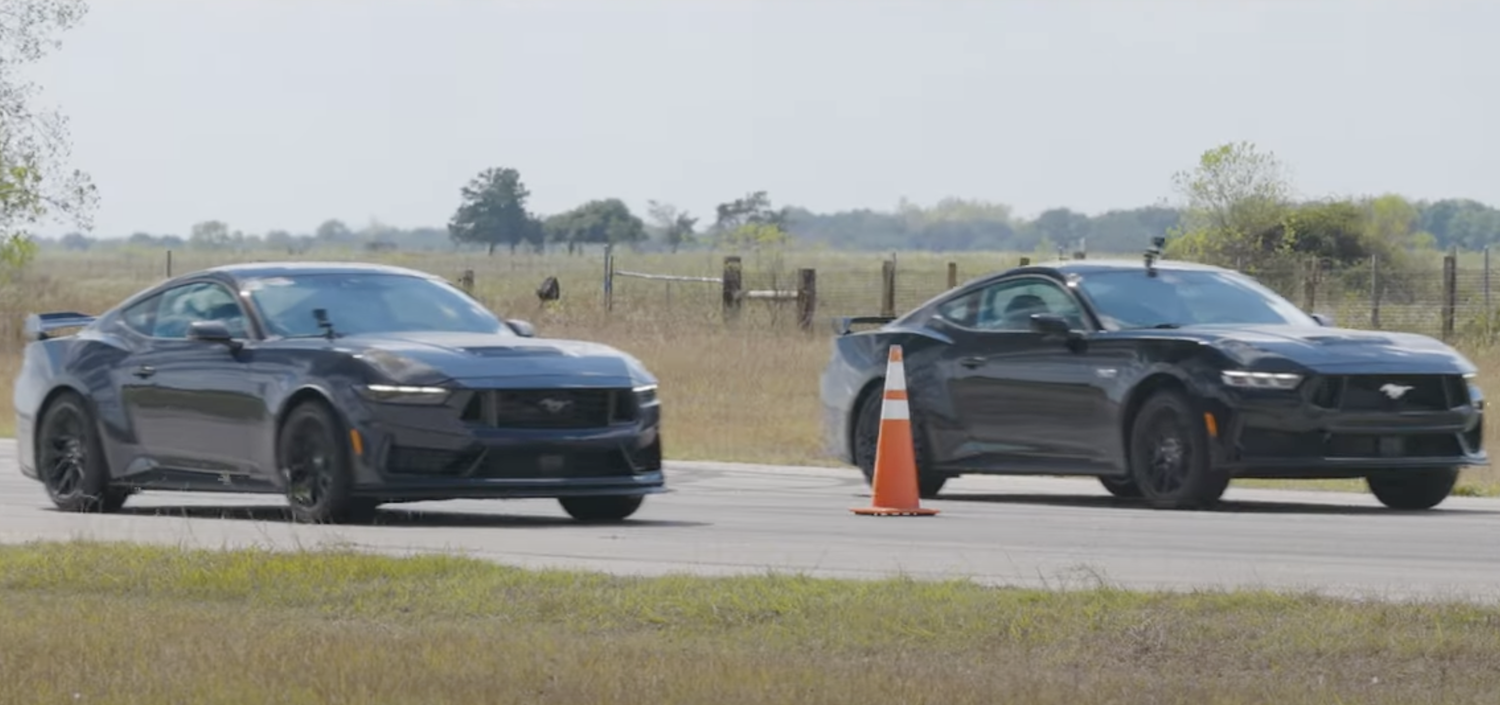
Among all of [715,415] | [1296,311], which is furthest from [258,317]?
[715,415]

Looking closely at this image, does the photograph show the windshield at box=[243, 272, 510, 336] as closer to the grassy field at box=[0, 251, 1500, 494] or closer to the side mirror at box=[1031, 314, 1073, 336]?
the side mirror at box=[1031, 314, 1073, 336]

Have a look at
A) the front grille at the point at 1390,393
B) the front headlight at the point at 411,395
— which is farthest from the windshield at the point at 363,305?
the front grille at the point at 1390,393

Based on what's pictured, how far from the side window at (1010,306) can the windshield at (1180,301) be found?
18 cm

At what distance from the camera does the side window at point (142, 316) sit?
53.4 feet

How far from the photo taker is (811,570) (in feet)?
39.7

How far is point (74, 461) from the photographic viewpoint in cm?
1628

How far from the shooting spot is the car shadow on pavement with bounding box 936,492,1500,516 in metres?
16.1

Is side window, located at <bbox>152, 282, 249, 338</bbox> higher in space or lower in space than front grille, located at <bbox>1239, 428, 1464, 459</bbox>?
higher

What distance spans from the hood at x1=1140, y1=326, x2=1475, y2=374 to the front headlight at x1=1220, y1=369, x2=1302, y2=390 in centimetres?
6

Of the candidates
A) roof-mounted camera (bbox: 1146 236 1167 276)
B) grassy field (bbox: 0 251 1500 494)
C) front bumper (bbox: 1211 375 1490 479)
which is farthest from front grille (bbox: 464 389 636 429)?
grassy field (bbox: 0 251 1500 494)

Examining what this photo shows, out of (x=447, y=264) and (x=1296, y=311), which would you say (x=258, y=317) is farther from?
(x=447, y=264)

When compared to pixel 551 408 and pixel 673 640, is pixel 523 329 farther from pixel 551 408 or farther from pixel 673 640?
pixel 673 640

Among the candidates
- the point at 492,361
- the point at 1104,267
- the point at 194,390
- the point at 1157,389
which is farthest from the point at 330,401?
the point at 1104,267

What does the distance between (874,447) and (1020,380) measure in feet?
4.08
